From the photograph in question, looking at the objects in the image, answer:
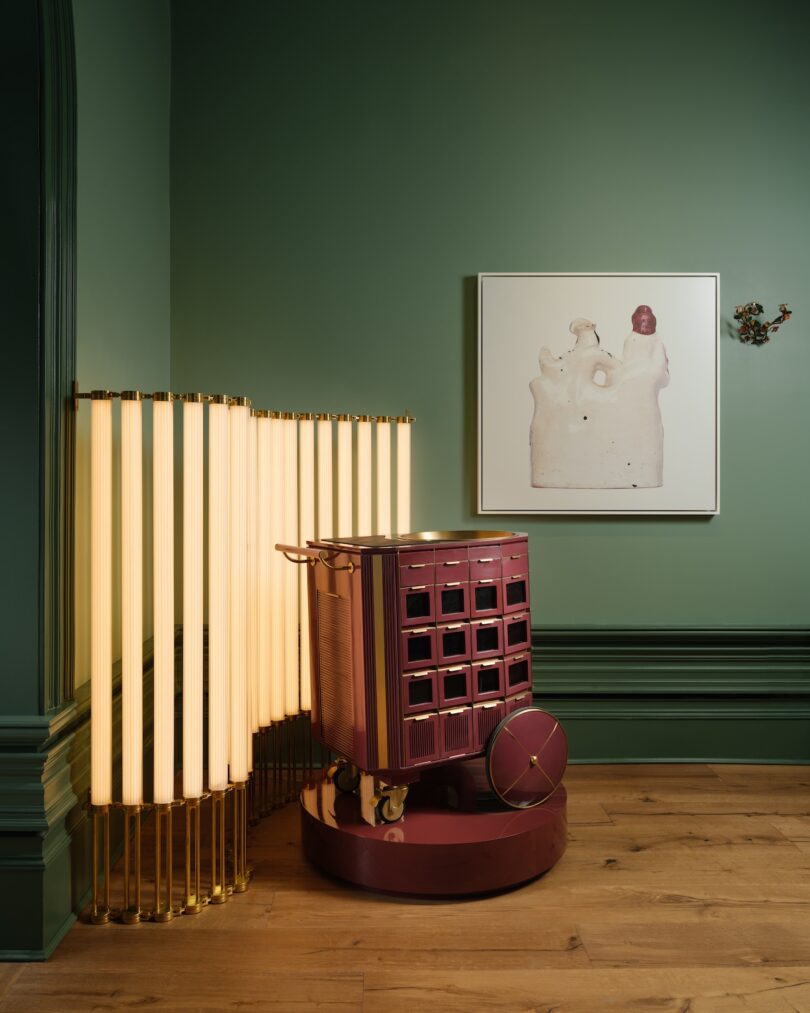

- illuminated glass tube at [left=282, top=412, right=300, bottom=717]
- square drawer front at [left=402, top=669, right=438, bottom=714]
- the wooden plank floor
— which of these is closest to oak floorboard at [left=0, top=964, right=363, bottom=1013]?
the wooden plank floor

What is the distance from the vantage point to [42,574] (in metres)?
1.93

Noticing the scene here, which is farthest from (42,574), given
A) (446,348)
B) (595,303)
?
(595,303)

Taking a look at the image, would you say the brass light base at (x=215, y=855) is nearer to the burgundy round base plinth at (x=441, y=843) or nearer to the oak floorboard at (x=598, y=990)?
the burgundy round base plinth at (x=441, y=843)

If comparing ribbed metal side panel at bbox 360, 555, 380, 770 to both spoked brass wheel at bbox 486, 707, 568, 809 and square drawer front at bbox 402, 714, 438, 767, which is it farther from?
spoked brass wheel at bbox 486, 707, 568, 809

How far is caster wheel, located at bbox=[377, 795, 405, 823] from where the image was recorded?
2230 mm

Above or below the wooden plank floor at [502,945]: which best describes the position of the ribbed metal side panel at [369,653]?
above

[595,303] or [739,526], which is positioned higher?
[595,303]

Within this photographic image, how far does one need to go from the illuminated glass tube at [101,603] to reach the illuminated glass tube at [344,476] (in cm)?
97

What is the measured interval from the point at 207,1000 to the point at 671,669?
2095 millimetres

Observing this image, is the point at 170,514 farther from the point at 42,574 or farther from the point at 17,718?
the point at 17,718

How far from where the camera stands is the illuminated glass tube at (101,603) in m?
2.01

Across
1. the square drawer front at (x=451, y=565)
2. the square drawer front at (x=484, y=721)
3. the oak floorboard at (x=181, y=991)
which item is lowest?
the oak floorboard at (x=181, y=991)

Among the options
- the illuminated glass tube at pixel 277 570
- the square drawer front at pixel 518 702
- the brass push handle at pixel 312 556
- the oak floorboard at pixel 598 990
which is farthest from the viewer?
the illuminated glass tube at pixel 277 570

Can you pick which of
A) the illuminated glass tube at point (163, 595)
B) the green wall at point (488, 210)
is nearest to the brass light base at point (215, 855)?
the illuminated glass tube at point (163, 595)
